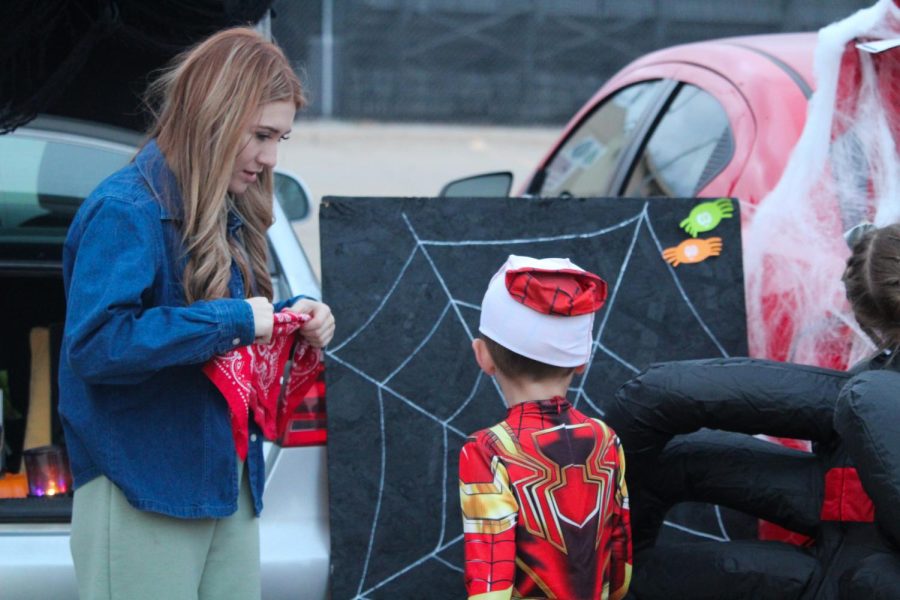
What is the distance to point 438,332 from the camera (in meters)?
3.33

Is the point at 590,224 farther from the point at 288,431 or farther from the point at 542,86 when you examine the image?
the point at 542,86

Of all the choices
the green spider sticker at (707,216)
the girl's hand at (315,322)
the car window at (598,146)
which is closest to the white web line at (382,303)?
the girl's hand at (315,322)

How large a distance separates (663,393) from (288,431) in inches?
38.4

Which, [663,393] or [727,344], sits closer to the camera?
[663,393]

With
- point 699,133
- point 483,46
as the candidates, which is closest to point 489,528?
point 699,133

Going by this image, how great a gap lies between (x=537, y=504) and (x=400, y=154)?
524 inches

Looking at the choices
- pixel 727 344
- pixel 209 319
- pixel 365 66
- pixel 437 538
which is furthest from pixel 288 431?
pixel 365 66

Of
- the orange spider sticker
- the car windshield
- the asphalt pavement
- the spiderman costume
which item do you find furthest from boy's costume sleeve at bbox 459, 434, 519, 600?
the asphalt pavement

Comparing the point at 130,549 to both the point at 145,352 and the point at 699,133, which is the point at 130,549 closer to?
the point at 145,352

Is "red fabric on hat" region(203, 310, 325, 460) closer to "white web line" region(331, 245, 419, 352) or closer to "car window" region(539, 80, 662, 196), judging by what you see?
"white web line" region(331, 245, 419, 352)

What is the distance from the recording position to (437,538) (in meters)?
3.23

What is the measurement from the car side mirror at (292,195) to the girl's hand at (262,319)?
6.65 ft

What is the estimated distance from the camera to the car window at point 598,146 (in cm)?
479

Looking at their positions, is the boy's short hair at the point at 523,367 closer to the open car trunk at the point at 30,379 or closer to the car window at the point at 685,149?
the open car trunk at the point at 30,379
